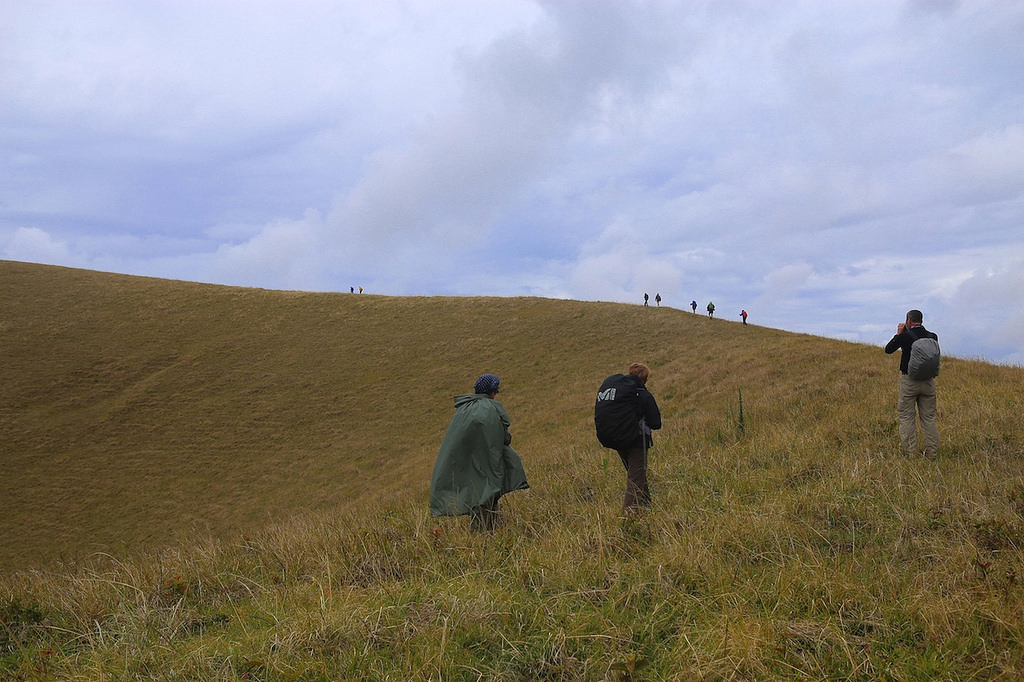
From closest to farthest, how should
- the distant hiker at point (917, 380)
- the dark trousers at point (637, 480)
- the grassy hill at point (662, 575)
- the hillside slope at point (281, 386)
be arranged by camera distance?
the grassy hill at point (662, 575) → the dark trousers at point (637, 480) → the distant hiker at point (917, 380) → the hillside slope at point (281, 386)

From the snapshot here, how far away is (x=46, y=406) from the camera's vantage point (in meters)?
32.7

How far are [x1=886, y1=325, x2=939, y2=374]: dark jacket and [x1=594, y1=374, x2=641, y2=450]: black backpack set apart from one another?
4.40 metres

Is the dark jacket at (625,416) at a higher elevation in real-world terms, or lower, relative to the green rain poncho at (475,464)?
higher

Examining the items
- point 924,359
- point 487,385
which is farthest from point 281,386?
point 924,359

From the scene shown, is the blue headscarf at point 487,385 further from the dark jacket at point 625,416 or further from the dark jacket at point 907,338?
the dark jacket at point 907,338

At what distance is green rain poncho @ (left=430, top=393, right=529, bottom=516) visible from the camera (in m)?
6.39

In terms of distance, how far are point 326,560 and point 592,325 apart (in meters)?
38.8

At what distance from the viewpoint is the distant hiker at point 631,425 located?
22.0 ft

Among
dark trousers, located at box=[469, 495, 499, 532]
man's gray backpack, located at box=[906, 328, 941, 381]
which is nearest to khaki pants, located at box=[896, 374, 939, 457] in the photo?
man's gray backpack, located at box=[906, 328, 941, 381]

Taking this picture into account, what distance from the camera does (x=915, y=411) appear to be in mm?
8719

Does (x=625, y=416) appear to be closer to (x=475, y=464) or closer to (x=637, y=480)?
(x=637, y=480)

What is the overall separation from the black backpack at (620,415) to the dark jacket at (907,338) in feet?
14.4

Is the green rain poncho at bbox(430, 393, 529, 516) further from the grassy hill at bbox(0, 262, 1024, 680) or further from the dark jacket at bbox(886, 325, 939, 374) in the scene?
the dark jacket at bbox(886, 325, 939, 374)

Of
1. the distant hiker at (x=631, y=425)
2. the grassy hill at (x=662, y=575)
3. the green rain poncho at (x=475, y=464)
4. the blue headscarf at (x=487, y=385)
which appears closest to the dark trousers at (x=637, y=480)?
the distant hiker at (x=631, y=425)
